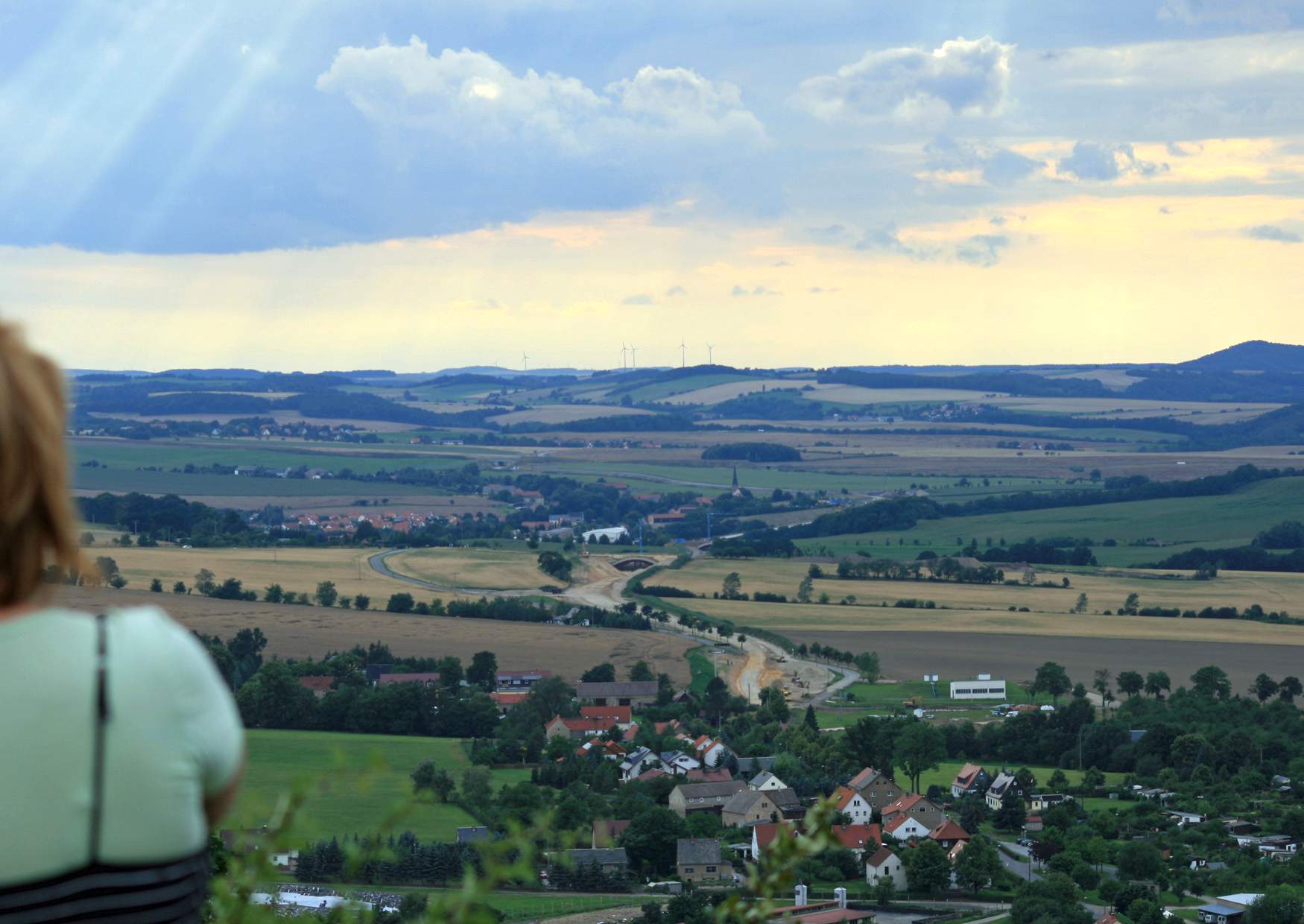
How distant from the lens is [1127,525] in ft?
298

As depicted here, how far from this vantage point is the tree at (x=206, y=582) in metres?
60.9

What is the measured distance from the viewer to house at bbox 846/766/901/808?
36094mm

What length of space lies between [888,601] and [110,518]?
1737 inches

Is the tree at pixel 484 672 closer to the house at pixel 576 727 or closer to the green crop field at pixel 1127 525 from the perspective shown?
the house at pixel 576 727

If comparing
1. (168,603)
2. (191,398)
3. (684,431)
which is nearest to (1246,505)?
(168,603)

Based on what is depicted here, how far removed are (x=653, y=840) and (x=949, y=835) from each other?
648 cm

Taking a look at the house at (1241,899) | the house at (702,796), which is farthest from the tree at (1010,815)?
the house at (1241,899)

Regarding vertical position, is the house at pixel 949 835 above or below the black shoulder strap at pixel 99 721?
below

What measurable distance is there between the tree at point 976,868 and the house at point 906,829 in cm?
215

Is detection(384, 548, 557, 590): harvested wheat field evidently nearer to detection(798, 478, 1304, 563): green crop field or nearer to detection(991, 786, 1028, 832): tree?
detection(798, 478, 1304, 563): green crop field

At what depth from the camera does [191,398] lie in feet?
643

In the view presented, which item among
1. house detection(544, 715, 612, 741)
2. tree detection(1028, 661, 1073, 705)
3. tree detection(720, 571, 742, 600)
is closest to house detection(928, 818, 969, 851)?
house detection(544, 715, 612, 741)

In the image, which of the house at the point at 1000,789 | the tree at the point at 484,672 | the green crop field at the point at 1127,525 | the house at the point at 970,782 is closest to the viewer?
the house at the point at 1000,789

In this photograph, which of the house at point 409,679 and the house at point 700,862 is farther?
the house at point 409,679
